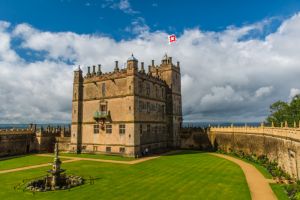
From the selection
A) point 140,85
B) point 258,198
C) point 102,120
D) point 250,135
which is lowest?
point 258,198

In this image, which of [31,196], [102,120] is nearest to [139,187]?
[31,196]

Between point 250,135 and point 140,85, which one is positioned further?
point 140,85

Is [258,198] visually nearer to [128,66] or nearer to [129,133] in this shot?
[129,133]

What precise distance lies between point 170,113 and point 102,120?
17133 mm

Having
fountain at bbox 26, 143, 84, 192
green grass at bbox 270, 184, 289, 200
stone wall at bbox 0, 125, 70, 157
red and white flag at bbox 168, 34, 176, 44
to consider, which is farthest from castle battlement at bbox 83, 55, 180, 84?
green grass at bbox 270, 184, 289, 200

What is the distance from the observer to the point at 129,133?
43.6m

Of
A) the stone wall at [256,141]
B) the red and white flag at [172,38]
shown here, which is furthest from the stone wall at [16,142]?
the red and white flag at [172,38]

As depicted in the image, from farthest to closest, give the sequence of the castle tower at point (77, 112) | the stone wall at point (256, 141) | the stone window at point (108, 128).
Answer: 1. the castle tower at point (77, 112)
2. the stone window at point (108, 128)
3. the stone wall at point (256, 141)

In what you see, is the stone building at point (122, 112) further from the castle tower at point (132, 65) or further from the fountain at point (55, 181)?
the fountain at point (55, 181)

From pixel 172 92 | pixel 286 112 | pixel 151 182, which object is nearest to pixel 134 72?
pixel 172 92

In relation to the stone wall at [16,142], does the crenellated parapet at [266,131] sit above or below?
above

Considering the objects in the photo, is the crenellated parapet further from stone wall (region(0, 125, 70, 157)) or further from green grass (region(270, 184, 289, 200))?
stone wall (region(0, 125, 70, 157))

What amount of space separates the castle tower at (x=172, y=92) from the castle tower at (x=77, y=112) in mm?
18373

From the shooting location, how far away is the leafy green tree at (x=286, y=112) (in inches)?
2405
